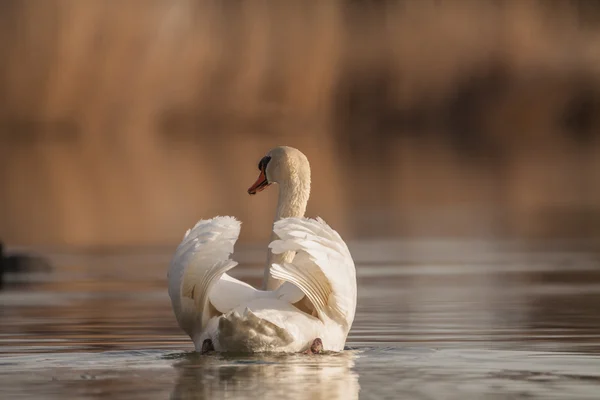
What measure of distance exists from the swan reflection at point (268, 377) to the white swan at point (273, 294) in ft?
0.32

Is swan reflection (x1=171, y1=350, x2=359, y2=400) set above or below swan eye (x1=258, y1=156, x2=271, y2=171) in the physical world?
below

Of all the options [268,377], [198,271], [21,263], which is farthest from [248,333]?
[21,263]

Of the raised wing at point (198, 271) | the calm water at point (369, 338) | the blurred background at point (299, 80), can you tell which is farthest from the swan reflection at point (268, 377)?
the blurred background at point (299, 80)

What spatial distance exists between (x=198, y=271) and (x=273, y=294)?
18.6 inches

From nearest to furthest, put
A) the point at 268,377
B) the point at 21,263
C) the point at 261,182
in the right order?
1. the point at 268,377
2. the point at 261,182
3. the point at 21,263

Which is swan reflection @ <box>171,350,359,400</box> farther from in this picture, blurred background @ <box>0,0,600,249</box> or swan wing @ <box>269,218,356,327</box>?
blurred background @ <box>0,0,600,249</box>

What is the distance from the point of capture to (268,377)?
9469mm

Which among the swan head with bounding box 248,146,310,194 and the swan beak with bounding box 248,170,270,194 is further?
the swan beak with bounding box 248,170,270,194

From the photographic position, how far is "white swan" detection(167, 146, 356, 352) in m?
10.0

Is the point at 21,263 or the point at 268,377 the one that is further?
the point at 21,263

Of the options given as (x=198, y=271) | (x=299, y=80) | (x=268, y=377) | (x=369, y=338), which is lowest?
(x=268, y=377)

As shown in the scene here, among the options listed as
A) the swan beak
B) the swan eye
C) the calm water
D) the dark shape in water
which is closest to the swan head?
the swan eye

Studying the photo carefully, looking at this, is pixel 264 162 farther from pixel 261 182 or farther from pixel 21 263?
pixel 21 263

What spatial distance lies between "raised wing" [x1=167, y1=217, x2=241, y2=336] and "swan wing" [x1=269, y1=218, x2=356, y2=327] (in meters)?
0.45
